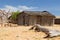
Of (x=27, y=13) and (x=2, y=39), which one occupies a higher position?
(x=27, y=13)

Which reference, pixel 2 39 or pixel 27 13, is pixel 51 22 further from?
pixel 2 39

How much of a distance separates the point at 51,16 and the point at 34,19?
14.7ft

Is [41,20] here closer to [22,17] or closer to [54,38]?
[22,17]

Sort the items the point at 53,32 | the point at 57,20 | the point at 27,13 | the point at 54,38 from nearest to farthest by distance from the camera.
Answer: the point at 54,38 < the point at 53,32 < the point at 27,13 < the point at 57,20

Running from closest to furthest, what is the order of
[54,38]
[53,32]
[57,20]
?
[54,38]
[53,32]
[57,20]

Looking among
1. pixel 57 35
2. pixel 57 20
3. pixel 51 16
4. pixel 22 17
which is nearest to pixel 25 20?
pixel 22 17

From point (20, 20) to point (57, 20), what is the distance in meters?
20.7

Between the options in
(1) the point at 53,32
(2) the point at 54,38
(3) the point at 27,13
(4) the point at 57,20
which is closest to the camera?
(2) the point at 54,38

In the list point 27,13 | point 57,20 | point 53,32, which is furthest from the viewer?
point 57,20

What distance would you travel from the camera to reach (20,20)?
1540 inches

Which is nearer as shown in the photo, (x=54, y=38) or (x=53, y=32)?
(x=54, y=38)

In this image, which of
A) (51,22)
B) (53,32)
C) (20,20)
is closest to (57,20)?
(51,22)

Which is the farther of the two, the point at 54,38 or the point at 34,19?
the point at 34,19

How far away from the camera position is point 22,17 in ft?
126
